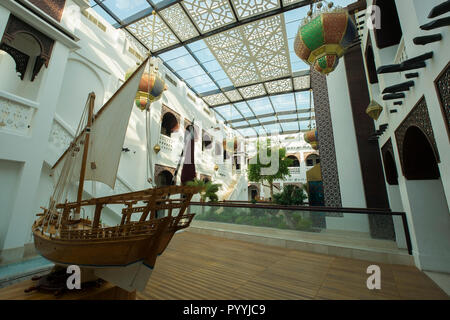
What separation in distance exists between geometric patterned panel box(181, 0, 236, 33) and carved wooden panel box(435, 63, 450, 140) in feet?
21.9

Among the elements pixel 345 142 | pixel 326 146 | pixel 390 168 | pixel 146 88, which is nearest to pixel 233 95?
pixel 146 88

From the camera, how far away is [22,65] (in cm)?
429

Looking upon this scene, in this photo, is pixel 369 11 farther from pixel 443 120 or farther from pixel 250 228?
pixel 250 228

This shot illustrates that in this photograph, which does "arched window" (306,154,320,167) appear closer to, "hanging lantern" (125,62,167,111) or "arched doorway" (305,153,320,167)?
"arched doorway" (305,153,320,167)

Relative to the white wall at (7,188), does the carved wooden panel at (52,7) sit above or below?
above

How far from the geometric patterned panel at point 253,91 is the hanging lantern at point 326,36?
26.3 ft

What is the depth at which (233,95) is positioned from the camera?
11.6m

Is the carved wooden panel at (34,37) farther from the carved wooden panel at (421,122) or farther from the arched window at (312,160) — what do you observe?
the arched window at (312,160)

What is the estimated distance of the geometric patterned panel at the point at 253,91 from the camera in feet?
35.4

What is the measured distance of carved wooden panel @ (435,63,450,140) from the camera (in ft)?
5.10

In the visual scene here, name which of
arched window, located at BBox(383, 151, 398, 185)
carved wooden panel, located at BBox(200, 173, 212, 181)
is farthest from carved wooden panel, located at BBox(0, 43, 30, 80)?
arched window, located at BBox(383, 151, 398, 185)

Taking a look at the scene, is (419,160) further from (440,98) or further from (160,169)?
(160,169)

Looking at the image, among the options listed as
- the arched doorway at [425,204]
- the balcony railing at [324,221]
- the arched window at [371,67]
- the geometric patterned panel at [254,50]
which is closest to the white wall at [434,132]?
the arched doorway at [425,204]
